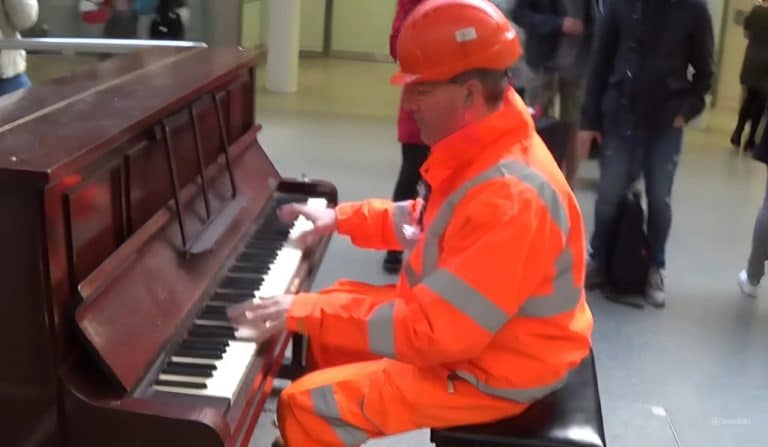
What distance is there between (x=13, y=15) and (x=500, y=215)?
2.68m

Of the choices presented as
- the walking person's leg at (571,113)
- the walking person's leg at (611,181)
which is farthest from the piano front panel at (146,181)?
the walking person's leg at (571,113)

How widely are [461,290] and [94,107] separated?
83cm

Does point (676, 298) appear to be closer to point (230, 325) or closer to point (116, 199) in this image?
point (230, 325)

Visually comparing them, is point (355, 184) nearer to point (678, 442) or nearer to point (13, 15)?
point (13, 15)

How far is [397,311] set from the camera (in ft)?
5.67

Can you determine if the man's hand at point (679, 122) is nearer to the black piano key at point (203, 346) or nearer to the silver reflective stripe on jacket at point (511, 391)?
the silver reflective stripe on jacket at point (511, 391)

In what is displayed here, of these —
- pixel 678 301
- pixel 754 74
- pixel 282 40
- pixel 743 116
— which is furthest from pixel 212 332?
pixel 282 40

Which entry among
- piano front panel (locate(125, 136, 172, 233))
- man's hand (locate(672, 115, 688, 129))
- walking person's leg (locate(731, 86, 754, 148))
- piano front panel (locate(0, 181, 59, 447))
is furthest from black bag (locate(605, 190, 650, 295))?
walking person's leg (locate(731, 86, 754, 148))

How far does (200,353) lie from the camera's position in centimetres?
173

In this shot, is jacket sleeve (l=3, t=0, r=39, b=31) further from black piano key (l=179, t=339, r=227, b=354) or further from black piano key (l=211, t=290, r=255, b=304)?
black piano key (l=179, t=339, r=227, b=354)

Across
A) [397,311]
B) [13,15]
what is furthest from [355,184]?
[397,311]

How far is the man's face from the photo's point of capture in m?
1.75

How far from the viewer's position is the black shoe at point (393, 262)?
14.1 feet

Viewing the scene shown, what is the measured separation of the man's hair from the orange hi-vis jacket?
0.08ft
